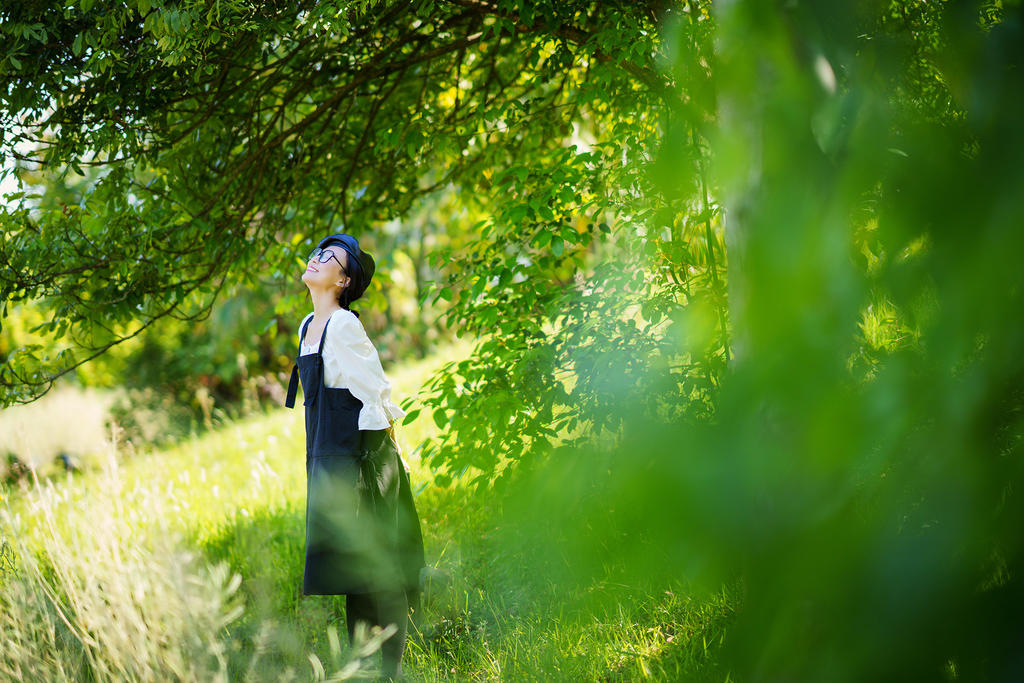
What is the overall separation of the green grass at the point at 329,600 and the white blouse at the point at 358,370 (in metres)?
0.50

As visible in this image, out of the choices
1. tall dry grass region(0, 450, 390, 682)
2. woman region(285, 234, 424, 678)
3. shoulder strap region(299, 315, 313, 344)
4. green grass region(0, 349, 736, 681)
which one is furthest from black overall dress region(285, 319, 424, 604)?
tall dry grass region(0, 450, 390, 682)

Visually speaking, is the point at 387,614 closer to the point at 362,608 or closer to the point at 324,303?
the point at 362,608

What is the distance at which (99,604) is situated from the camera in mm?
2053

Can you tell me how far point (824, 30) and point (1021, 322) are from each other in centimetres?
31

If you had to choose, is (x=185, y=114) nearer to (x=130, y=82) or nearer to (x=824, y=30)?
Answer: (x=130, y=82)

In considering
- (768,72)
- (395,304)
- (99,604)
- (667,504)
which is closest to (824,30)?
(768,72)

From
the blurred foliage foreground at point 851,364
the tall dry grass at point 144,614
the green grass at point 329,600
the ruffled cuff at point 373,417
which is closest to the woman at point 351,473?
the ruffled cuff at point 373,417

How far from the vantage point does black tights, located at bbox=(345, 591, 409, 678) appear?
9.04 ft

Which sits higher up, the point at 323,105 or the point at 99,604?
the point at 323,105

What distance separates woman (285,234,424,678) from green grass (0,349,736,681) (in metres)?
0.21

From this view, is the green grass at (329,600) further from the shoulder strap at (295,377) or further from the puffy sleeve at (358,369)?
the shoulder strap at (295,377)

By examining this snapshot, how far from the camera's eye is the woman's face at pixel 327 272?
2.81m

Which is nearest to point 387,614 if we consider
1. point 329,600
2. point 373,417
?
point 373,417

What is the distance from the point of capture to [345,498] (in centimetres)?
262
